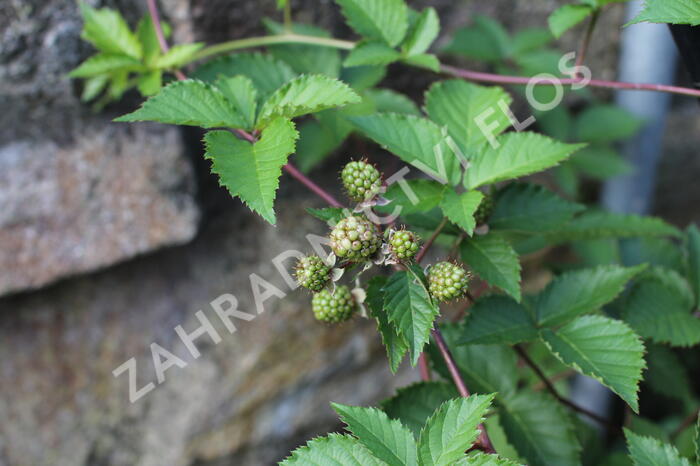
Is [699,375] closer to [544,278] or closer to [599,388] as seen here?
[599,388]

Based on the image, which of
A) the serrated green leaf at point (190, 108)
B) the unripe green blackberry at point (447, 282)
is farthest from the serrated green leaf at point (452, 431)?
the serrated green leaf at point (190, 108)

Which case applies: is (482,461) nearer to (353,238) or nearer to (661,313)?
(353,238)

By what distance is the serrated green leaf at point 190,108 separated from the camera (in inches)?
33.8

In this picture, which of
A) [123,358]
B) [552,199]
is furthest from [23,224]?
[552,199]

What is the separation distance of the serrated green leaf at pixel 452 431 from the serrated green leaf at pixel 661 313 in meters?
0.52

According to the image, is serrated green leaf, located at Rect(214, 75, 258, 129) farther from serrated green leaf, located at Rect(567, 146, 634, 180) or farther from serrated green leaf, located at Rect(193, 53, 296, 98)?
serrated green leaf, located at Rect(567, 146, 634, 180)

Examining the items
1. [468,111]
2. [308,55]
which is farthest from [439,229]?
[308,55]

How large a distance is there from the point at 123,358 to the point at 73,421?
0.71ft

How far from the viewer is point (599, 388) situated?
1940 mm

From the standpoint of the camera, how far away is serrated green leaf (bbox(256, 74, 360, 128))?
87cm

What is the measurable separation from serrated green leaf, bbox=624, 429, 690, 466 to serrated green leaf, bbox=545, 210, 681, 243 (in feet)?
1.62

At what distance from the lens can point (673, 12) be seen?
0.81m

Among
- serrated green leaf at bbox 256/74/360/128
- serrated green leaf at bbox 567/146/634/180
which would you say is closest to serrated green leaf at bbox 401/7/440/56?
serrated green leaf at bbox 256/74/360/128

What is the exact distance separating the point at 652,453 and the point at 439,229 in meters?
0.43
